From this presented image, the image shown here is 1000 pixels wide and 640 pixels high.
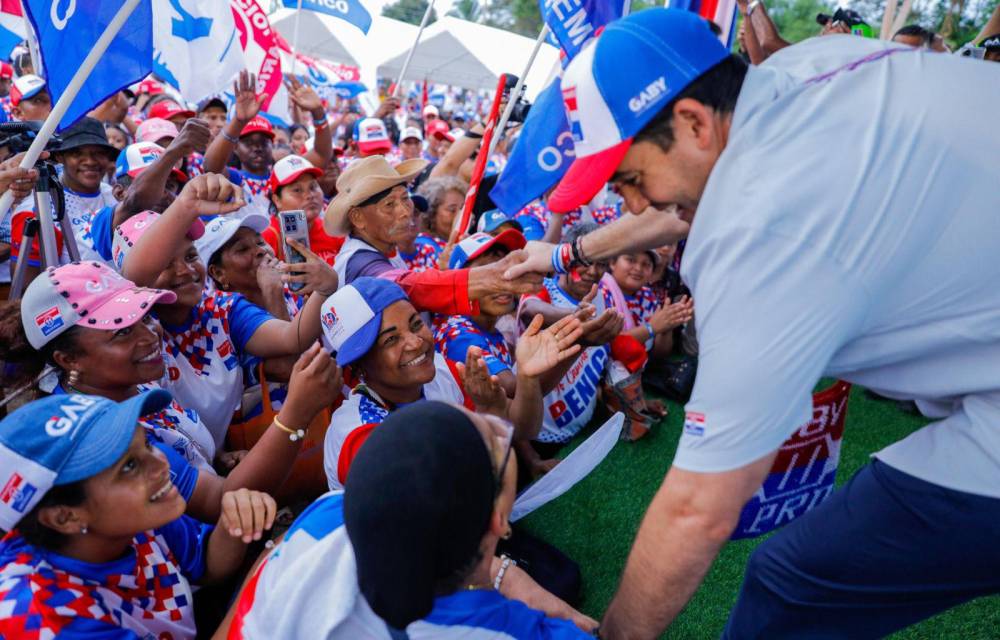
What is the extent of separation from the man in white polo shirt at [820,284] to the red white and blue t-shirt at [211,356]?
1.94 m

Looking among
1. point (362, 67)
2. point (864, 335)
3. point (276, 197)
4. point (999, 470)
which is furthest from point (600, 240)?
point (362, 67)

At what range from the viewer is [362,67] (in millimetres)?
15625

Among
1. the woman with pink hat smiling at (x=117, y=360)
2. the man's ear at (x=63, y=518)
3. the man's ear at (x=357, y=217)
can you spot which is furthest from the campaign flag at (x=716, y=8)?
the man's ear at (x=63, y=518)

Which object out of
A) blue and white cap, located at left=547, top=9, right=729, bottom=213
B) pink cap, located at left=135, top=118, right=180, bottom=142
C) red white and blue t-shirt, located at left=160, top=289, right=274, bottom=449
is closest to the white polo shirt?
blue and white cap, located at left=547, top=9, right=729, bottom=213

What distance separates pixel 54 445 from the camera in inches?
59.4

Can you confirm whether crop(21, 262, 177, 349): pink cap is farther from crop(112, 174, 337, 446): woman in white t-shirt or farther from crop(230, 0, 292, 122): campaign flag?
crop(230, 0, 292, 122): campaign flag

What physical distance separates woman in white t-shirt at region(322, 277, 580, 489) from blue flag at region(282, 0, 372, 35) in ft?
23.9

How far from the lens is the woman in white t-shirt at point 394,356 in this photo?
242cm

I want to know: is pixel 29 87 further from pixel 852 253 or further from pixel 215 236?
pixel 852 253

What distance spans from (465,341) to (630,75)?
6.56 ft

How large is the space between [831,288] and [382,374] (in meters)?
1.68

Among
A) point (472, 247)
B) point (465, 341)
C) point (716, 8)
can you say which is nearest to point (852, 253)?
point (465, 341)

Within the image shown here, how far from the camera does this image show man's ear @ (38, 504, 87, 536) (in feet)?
5.02

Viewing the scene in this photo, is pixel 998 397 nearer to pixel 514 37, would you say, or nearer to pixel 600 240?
pixel 600 240
